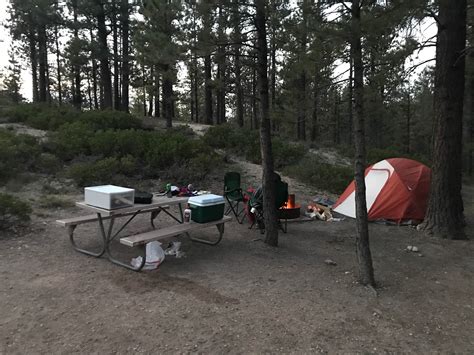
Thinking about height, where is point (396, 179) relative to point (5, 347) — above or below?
above

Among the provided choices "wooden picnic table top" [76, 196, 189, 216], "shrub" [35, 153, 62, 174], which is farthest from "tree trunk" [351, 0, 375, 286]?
"shrub" [35, 153, 62, 174]

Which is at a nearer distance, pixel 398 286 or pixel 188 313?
pixel 188 313

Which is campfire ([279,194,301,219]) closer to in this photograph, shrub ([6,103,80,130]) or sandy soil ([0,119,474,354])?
sandy soil ([0,119,474,354])

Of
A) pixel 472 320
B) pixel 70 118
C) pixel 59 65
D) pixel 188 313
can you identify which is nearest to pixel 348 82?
pixel 472 320

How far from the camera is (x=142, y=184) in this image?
9273 millimetres


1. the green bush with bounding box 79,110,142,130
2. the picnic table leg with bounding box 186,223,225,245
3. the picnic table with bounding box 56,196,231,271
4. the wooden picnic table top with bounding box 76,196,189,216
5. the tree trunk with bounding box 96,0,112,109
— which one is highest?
the tree trunk with bounding box 96,0,112,109

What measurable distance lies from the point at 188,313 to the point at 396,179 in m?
5.87

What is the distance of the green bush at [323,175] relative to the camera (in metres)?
10.4

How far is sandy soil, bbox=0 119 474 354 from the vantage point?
9.69ft

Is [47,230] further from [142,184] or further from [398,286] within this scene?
[398,286]

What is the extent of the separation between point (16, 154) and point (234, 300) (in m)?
8.13

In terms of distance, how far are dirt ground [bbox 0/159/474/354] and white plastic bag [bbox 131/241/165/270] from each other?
131 mm

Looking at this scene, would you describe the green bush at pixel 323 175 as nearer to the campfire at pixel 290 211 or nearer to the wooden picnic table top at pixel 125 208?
the campfire at pixel 290 211

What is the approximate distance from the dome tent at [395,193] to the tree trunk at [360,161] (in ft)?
11.5
